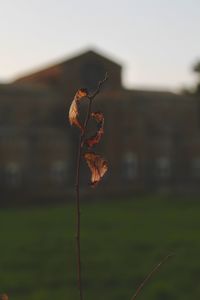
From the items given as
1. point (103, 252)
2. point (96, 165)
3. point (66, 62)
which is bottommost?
point (103, 252)

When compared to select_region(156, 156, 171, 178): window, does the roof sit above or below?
above

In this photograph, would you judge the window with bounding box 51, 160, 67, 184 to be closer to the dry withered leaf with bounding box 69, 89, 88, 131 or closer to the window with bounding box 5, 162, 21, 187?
the window with bounding box 5, 162, 21, 187

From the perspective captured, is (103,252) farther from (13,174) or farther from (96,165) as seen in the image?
(13,174)

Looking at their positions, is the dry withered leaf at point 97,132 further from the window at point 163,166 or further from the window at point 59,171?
the window at point 163,166

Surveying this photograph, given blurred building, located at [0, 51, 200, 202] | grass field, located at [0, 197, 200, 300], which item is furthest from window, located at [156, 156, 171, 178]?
grass field, located at [0, 197, 200, 300]

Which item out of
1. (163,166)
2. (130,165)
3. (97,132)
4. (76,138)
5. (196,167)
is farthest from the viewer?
(196,167)

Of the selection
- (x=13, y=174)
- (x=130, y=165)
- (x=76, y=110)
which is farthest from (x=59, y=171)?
(x=76, y=110)
